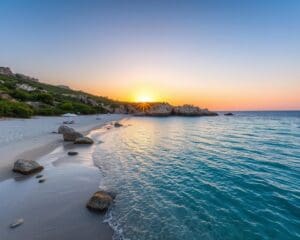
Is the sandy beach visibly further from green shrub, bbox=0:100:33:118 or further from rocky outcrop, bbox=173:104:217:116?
rocky outcrop, bbox=173:104:217:116

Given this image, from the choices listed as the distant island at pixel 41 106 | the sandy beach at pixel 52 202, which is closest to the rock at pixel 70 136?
the sandy beach at pixel 52 202

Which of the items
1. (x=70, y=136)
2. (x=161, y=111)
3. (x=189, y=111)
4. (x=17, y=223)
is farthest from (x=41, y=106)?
(x=189, y=111)

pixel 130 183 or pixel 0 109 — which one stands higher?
pixel 0 109

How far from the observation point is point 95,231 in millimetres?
6312

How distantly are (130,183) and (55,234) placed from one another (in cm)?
525

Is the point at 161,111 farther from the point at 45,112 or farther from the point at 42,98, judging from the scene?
the point at 45,112

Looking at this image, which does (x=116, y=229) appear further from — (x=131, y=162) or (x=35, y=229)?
(x=131, y=162)

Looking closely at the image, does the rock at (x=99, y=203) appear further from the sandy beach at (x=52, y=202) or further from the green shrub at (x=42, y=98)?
the green shrub at (x=42, y=98)

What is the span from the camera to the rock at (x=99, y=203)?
7.66 metres

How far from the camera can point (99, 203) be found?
780 centimetres

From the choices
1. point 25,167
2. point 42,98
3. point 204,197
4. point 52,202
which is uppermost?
point 42,98

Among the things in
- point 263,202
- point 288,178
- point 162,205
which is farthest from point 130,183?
point 288,178

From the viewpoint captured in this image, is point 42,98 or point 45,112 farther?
point 42,98

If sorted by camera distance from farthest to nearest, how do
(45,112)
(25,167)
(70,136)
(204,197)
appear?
(45,112) < (70,136) < (25,167) < (204,197)
